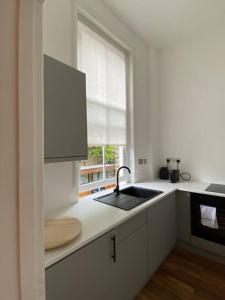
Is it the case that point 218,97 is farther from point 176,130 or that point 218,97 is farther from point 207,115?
point 176,130

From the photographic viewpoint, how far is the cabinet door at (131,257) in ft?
4.35

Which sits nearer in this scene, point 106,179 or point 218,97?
point 106,179

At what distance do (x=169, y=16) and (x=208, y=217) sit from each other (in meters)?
2.54

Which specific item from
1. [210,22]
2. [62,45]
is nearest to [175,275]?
[62,45]

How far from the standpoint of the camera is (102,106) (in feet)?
7.05

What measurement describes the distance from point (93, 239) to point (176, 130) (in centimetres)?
230

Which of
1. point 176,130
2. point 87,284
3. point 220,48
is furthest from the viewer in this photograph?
point 176,130

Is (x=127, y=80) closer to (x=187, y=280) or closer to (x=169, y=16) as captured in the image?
(x=169, y=16)

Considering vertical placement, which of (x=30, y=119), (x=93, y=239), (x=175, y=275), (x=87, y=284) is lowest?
(x=175, y=275)

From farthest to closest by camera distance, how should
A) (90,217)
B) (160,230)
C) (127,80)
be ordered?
(127,80) → (160,230) → (90,217)

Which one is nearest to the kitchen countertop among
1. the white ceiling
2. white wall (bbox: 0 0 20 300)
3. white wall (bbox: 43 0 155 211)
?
white wall (bbox: 43 0 155 211)

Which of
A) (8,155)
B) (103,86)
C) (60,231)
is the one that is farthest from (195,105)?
(8,155)

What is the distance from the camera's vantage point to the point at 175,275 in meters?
1.82

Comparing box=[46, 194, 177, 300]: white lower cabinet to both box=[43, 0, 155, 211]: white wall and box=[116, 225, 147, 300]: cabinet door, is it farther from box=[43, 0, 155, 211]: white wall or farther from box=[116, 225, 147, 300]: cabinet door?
box=[43, 0, 155, 211]: white wall
